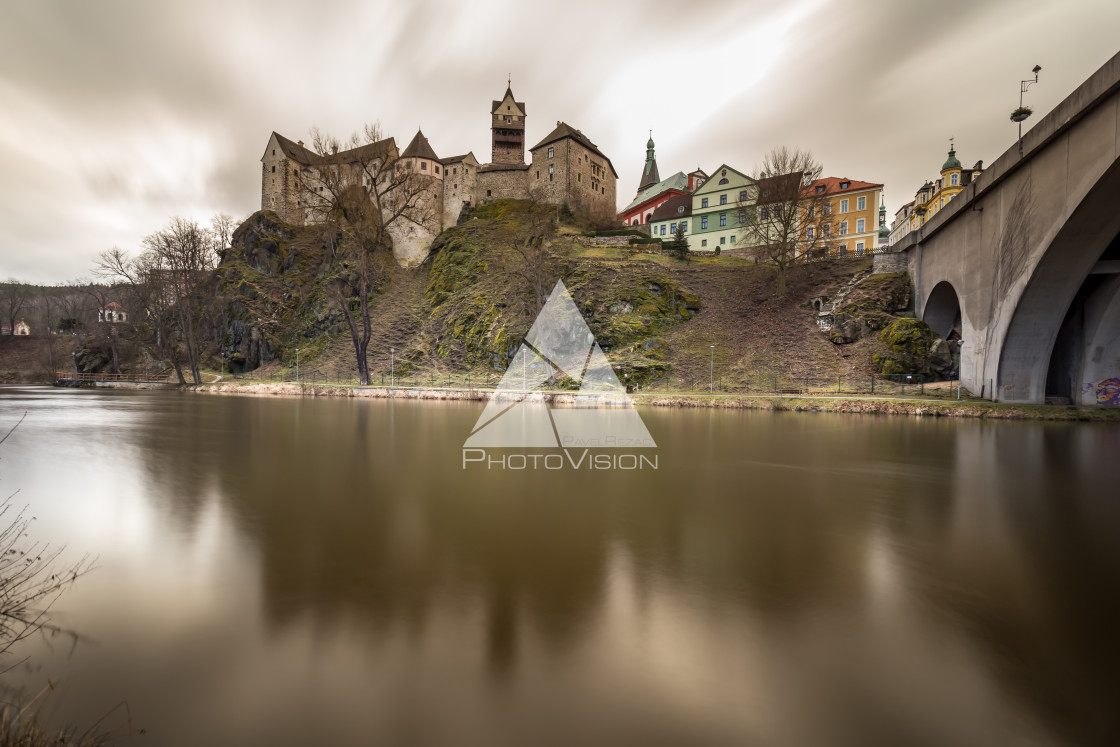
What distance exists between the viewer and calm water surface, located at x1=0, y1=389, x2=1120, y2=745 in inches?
122

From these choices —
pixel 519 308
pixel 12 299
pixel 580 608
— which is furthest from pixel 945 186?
pixel 12 299

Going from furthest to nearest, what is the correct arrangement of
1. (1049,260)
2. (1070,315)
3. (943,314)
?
(943,314), (1070,315), (1049,260)

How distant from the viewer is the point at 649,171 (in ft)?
374

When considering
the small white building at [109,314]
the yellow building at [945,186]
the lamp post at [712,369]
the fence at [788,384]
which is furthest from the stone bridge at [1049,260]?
the small white building at [109,314]

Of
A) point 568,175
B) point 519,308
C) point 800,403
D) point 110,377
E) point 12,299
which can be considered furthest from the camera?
point 12,299

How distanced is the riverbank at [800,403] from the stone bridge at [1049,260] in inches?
77.8

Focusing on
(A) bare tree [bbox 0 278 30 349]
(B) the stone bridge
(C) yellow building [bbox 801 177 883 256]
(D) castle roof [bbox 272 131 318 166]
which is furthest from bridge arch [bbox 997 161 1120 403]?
(A) bare tree [bbox 0 278 30 349]

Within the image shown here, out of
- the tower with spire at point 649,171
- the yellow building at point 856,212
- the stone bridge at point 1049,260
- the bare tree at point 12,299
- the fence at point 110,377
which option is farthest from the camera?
the tower with spire at point 649,171

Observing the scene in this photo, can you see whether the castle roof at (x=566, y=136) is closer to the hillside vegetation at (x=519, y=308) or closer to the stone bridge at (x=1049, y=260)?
the hillside vegetation at (x=519, y=308)

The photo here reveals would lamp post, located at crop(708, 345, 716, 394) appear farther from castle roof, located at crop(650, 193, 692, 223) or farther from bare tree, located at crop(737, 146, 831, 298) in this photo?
castle roof, located at crop(650, 193, 692, 223)

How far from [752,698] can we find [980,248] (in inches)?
1157

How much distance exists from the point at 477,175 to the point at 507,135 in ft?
25.0

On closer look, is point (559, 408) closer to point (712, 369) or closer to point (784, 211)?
point (712, 369)

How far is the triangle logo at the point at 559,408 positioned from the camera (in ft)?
52.6
